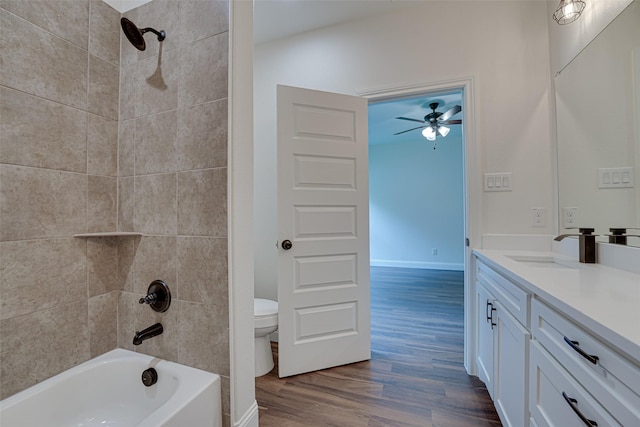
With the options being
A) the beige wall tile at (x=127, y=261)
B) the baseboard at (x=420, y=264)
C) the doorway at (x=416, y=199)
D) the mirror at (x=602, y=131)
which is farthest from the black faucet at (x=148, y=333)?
the baseboard at (x=420, y=264)

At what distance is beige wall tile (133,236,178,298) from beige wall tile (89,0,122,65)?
0.97m

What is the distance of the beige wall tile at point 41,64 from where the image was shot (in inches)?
40.4

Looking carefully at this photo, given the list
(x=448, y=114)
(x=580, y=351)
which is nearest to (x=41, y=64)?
(x=580, y=351)

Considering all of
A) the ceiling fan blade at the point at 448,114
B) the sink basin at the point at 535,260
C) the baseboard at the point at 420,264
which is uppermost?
the ceiling fan blade at the point at 448,114

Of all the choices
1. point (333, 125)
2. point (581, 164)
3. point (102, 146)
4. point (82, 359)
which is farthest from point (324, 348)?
point (581, 164)

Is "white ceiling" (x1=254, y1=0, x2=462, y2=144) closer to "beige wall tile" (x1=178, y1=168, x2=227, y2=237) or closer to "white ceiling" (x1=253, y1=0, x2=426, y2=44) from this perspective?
"white ceiling" (x1=253, y1=0, x2=426, y2=44)

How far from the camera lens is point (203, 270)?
3.94 ft

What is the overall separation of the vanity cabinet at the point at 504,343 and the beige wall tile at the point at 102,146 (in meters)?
2.04

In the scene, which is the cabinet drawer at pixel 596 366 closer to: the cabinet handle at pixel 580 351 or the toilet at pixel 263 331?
the cabinet handle at pixel 580 351

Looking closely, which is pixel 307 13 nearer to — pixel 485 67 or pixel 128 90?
pixel 485 67

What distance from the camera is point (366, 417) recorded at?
1.46 metres

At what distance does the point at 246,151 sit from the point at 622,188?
1.80 meters

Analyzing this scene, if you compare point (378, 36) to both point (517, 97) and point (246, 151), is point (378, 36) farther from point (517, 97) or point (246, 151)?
point (246, 151)

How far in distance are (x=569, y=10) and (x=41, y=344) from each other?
3.09 metres
